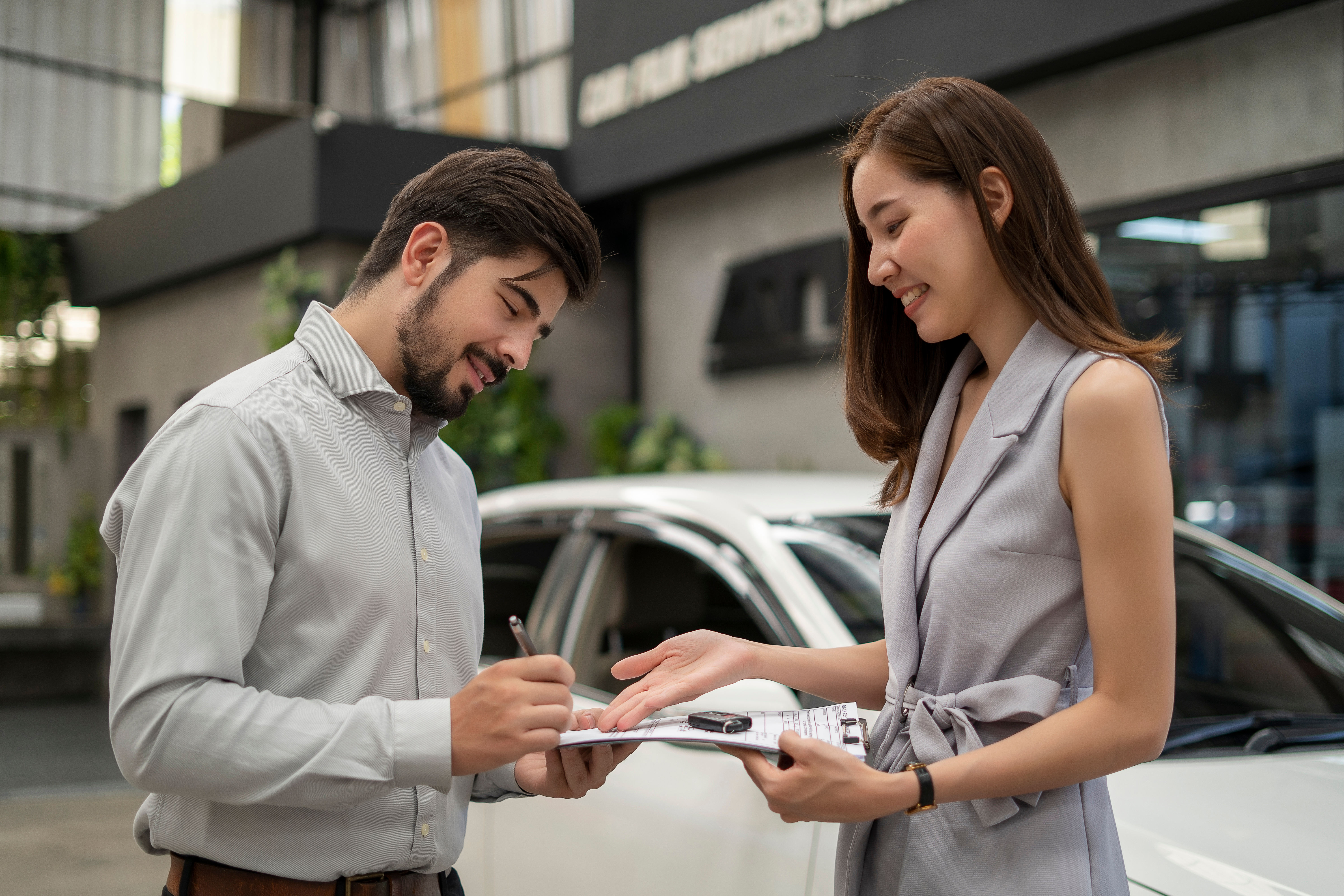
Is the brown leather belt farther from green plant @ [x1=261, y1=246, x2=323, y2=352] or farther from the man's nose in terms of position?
green plant @ [x1=261, y1=246, x2=323, y2=352]


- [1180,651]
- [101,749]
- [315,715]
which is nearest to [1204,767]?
[315,715]

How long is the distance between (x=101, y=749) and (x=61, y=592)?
18.3 ft

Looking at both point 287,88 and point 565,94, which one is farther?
point 287,88

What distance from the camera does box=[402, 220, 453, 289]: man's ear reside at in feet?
4.94

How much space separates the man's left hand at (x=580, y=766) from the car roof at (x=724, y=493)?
1037mm

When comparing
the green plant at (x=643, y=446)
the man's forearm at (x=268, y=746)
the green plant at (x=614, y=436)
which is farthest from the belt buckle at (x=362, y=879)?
the green plant at (x=614, y=436)

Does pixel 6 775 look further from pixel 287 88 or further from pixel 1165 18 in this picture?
pixel 287 88

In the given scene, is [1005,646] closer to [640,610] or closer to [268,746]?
[268,746]

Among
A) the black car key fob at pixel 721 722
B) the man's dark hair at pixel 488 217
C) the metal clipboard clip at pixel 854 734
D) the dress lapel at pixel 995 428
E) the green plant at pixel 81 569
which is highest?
the man's dark hair at pixel 488 217

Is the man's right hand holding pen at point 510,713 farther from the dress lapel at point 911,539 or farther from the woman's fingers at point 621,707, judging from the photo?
the dress lapel at point 911,539

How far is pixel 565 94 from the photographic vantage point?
1124 centimetres

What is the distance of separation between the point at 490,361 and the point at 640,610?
69.3 inches

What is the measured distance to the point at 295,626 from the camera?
135 centimetres

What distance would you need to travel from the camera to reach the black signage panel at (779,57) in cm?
498
